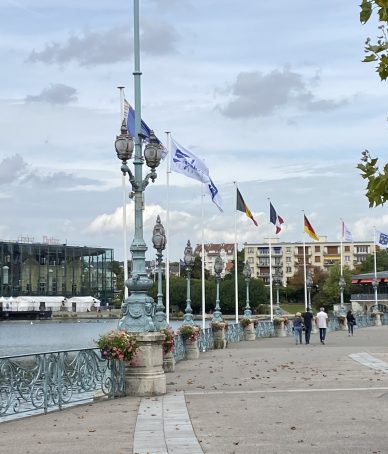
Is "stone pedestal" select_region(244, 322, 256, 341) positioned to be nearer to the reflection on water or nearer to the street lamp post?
the reflection on water

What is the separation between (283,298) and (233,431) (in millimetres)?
154765

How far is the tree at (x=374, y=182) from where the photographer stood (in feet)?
24.6

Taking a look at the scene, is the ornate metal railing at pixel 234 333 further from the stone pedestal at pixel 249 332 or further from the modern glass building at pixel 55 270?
the modern glass building at pixel 55 270

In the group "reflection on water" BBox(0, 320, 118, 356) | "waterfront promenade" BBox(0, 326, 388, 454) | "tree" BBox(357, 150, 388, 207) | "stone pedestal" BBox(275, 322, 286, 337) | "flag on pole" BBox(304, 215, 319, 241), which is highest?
"flag on pole" BBox(304, 215, 319, 241)

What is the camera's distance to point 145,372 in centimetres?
1758

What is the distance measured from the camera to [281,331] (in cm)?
5353

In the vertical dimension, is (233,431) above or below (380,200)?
below

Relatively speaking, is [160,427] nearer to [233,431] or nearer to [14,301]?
[233,431]

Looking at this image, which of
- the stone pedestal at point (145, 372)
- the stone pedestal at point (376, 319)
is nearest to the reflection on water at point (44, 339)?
the stone pedestal at point (145, 372)

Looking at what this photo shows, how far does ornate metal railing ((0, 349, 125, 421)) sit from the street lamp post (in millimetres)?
1149

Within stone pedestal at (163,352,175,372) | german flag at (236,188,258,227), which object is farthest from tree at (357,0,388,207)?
german flag at (236,188,258,227)

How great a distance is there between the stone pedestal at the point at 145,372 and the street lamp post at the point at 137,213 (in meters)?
0.50

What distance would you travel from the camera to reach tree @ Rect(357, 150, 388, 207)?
295 inches

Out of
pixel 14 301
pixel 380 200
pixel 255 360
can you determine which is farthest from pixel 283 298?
pixel 380 200
